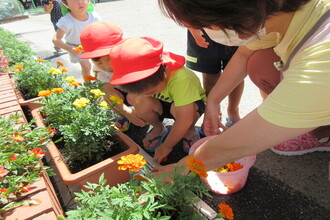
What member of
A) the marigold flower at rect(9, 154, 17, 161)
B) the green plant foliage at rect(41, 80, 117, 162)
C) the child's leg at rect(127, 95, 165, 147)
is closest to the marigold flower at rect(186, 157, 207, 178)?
the green plant foliage at rect(41, 80, 117, 162)

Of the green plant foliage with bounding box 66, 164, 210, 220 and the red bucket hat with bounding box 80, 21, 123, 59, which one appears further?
the red bucket hat with bounding box 80, 21, 123, 59

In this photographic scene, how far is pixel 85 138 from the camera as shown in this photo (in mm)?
1437

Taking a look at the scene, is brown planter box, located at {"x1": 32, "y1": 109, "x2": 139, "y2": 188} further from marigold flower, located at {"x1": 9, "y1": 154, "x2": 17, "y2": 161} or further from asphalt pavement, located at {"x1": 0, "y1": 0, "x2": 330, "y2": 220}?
asphalt pavement, located at {"x1": 0, "y1": 0, "x2": 330, "y2": 220}

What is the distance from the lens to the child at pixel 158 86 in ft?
4.49

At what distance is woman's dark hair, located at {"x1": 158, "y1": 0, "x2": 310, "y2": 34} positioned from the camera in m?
0.70

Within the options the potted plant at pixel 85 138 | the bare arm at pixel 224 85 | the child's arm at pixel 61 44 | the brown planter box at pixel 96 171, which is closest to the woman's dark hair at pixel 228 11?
the bare arm at pixel 224 85

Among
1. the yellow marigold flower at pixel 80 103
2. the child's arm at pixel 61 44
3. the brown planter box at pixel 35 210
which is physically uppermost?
the child's arm at pixel 61 44

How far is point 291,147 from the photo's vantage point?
65.9 inches

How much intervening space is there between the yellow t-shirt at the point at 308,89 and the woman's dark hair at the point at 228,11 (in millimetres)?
138

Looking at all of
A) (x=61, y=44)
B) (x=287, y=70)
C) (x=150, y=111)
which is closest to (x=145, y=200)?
(x=287, y=70)

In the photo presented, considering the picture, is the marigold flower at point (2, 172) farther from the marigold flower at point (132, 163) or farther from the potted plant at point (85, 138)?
the marigold flower at point (132, 163)

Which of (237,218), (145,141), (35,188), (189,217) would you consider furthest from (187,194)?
(145,141)

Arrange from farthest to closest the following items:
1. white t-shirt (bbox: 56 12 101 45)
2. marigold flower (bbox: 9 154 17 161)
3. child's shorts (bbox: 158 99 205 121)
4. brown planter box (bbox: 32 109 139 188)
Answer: white t-shirt (bbox: 56 12 101 45) < child's shorts (bbox: 158 99 205 121) < brown planter box (bbox: 32 109 139 188) < marigold flower (bbox: 9 154 17 161)

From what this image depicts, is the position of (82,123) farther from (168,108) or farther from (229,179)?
(229,179)
